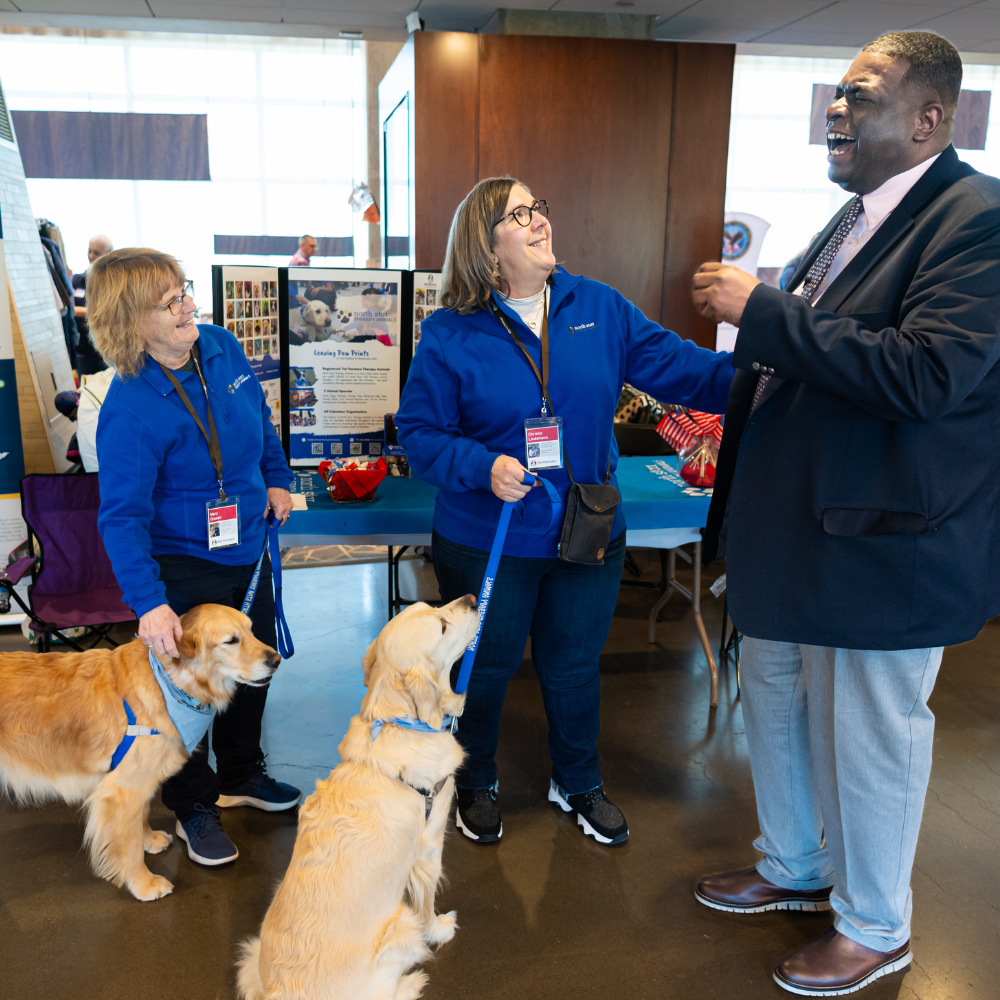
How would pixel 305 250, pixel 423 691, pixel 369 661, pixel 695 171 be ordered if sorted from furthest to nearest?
pixel 305 250 < pixel 695 171 < pixel 369 661 < pixel 423 691

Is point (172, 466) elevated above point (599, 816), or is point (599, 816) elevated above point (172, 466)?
point (172, 466)

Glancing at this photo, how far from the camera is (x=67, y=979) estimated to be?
189cm

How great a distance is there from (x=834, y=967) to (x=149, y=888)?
168cm

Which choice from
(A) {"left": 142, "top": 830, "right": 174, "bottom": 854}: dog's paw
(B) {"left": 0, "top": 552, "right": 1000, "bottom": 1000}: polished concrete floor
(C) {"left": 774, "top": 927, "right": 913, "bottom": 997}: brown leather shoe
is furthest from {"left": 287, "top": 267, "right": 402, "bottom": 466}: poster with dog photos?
(C) {"left": 774, "top": 927, "right": 913, "bottom": 997}: brown leather shoe

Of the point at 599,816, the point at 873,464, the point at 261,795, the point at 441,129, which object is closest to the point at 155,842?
the point at 261,795

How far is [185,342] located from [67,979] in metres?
1.51

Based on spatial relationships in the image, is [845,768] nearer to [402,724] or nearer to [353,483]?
[402,724]

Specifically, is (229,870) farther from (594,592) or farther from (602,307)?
(602,307)

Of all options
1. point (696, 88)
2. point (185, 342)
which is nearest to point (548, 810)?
point (185, 342)

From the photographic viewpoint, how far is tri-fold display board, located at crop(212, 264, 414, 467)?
11.3 feet

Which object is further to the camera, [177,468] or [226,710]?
[226,710]

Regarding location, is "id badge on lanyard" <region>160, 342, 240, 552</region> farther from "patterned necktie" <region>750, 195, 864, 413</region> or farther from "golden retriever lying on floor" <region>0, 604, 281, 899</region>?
"patterned necktie" <region>750, 195, 864, 413</region>

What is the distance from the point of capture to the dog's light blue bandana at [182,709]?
6.60ft

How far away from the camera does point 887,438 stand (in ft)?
4.98
